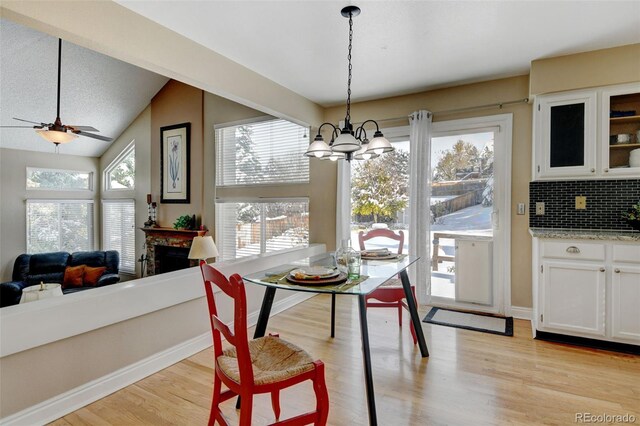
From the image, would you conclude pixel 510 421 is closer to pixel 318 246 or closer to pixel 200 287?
pixel 200 287

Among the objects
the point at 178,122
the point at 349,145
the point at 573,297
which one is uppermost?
the point at 178,122

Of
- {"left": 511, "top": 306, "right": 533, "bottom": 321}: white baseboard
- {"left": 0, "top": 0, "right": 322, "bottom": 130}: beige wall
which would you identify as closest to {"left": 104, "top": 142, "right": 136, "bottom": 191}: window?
{"left": 0, "top": 0, "right": 322, "bottom": 130}: beige wall

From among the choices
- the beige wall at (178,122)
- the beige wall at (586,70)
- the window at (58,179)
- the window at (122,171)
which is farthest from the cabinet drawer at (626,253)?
the window at (58,179)

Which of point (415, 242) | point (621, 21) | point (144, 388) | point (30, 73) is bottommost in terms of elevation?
point (144, 388)

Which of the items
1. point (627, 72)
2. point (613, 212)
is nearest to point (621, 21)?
point (627, 72)

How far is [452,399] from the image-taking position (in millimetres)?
1949

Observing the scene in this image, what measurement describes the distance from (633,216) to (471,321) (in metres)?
1.66

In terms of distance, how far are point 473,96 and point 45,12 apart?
Result: 3.70 m

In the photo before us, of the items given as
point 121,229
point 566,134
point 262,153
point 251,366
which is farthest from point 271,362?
point 121,229

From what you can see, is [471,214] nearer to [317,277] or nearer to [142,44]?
[317,277]

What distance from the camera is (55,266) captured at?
5402 millimetres

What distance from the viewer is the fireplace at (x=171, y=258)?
5.70 meters

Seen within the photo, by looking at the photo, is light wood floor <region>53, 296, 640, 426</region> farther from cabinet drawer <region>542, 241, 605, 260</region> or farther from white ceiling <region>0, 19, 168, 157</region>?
white ceiling <region>0, 19, 168, 157</region>

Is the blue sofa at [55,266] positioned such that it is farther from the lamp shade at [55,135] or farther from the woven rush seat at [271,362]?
the woven rush seat at [271,362]
